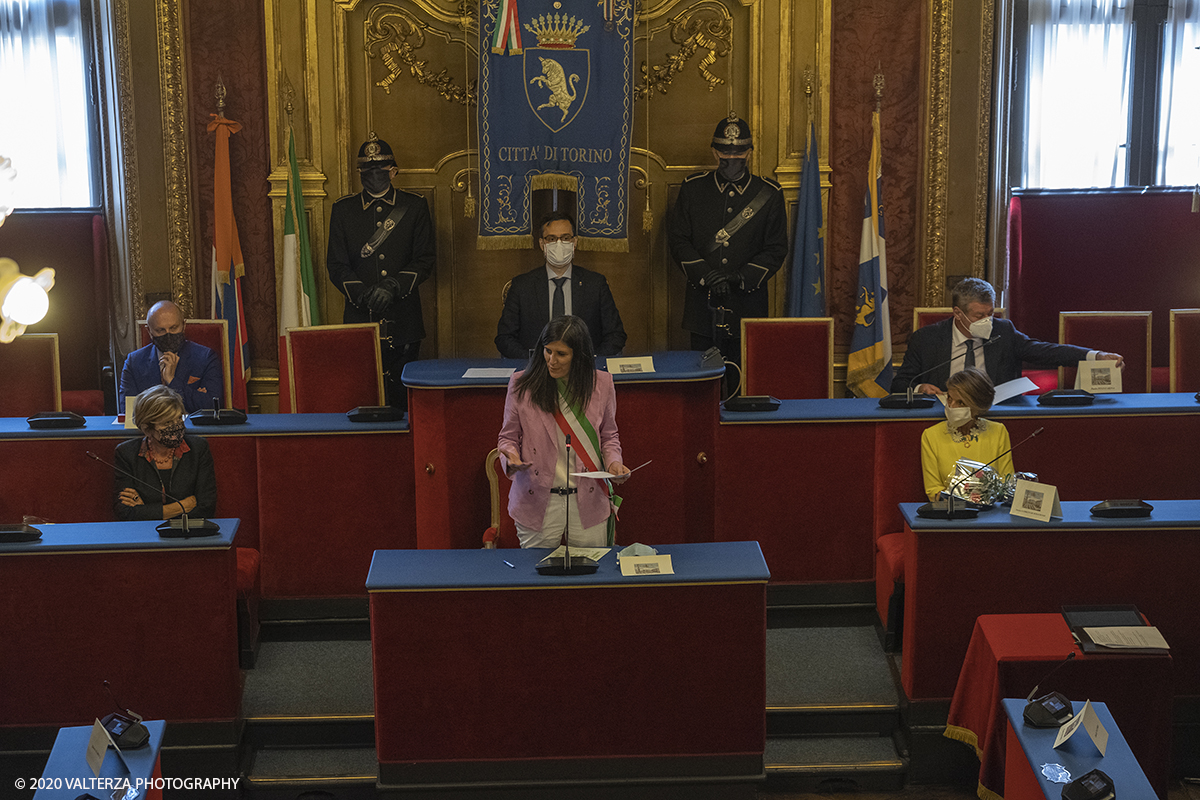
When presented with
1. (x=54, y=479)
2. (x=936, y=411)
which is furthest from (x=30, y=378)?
(x=936, y=411)

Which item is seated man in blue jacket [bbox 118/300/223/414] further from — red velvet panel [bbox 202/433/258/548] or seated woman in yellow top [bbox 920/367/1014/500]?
seated woman in yellow top [bbox 920/367/1014/500]

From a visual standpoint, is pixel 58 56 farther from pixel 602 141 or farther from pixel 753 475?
pixel 753 475

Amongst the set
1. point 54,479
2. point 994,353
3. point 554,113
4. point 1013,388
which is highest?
point 554,113

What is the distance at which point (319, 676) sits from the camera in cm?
457

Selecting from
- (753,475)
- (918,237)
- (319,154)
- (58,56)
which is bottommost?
(753,475)

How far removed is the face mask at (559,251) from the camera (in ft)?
19.0

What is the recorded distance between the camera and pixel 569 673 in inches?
148

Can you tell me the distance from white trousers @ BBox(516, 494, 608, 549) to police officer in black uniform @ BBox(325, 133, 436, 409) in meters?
2.61

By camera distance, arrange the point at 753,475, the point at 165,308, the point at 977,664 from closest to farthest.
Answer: the point at 977,664 → the point at 753,475 → the point at 165,308

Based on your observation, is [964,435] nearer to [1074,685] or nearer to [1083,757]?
[1074,685]

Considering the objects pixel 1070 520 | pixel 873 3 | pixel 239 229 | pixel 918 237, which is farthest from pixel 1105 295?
pixel 239 229

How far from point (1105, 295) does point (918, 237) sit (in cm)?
134

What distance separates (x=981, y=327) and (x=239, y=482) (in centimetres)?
332

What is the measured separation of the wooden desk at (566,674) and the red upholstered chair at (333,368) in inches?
79.9
